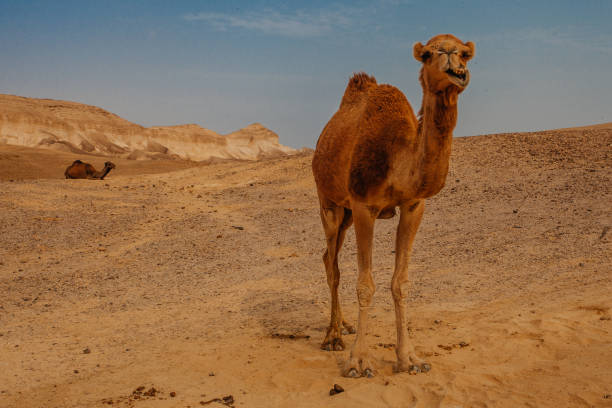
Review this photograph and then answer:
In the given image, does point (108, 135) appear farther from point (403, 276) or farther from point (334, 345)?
point (403, 276)

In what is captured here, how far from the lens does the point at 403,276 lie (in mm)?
5406

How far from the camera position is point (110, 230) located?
47.1 ft

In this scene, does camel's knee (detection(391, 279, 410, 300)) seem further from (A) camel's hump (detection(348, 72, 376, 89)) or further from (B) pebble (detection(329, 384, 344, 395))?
(A) camel's hump (detection(348, 72, 376, 89))

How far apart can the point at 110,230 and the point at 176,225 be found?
5.79 feet

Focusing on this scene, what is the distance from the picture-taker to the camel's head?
4.05m

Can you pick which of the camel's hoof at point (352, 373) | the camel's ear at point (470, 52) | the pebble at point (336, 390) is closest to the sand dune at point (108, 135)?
the camel's hoof at point (352, 373)

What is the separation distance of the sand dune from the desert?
36836 millimetres

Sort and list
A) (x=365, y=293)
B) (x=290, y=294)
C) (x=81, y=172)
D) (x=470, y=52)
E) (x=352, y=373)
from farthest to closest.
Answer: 1. (x=81, y=172)
2. (x=290, y=294)
3. (x=365, y=293)
4. (x=352, y=373)
5. (x=470, y=52)

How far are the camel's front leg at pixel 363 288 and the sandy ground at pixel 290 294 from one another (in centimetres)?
16

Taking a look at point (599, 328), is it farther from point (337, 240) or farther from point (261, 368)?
point (261, 368)

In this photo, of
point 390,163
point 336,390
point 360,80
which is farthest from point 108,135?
point 336,390

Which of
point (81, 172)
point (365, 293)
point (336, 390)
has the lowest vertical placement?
point (336, 390)

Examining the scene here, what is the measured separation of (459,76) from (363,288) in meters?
2.37

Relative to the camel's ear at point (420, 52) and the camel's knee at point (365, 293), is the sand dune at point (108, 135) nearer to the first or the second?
the camel's knee at point (365, 293)
